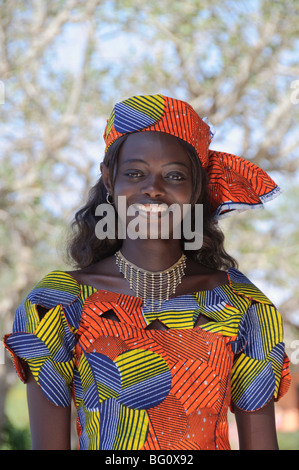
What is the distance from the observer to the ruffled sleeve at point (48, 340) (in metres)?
1.73

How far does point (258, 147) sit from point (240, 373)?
13.9 feet

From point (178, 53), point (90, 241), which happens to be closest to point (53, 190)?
point (178, 53)

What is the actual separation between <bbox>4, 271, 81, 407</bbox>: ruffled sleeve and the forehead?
1.43 feet

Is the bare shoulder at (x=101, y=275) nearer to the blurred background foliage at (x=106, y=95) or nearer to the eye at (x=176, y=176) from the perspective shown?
the eye at (x=176, y=176)

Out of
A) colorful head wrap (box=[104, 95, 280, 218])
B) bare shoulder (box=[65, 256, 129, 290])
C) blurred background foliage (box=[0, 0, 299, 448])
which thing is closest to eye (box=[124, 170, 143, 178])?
colorful head wrap (box=[104, 95, 280, 218])

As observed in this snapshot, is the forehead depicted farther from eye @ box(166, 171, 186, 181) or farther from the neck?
the neck

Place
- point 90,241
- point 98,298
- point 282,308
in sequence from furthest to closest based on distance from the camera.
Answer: point 282,308 → point 90,241 → point 98,298

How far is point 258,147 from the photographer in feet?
19.4

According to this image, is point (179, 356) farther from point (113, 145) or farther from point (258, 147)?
point (258, 147)

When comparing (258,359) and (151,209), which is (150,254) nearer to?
(151,209)

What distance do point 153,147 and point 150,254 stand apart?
0.32 meters

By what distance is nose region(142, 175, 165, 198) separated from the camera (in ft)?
6.01

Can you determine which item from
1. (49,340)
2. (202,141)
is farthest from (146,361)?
(202,141)

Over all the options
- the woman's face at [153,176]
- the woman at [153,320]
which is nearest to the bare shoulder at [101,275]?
the woman at [153,320]
